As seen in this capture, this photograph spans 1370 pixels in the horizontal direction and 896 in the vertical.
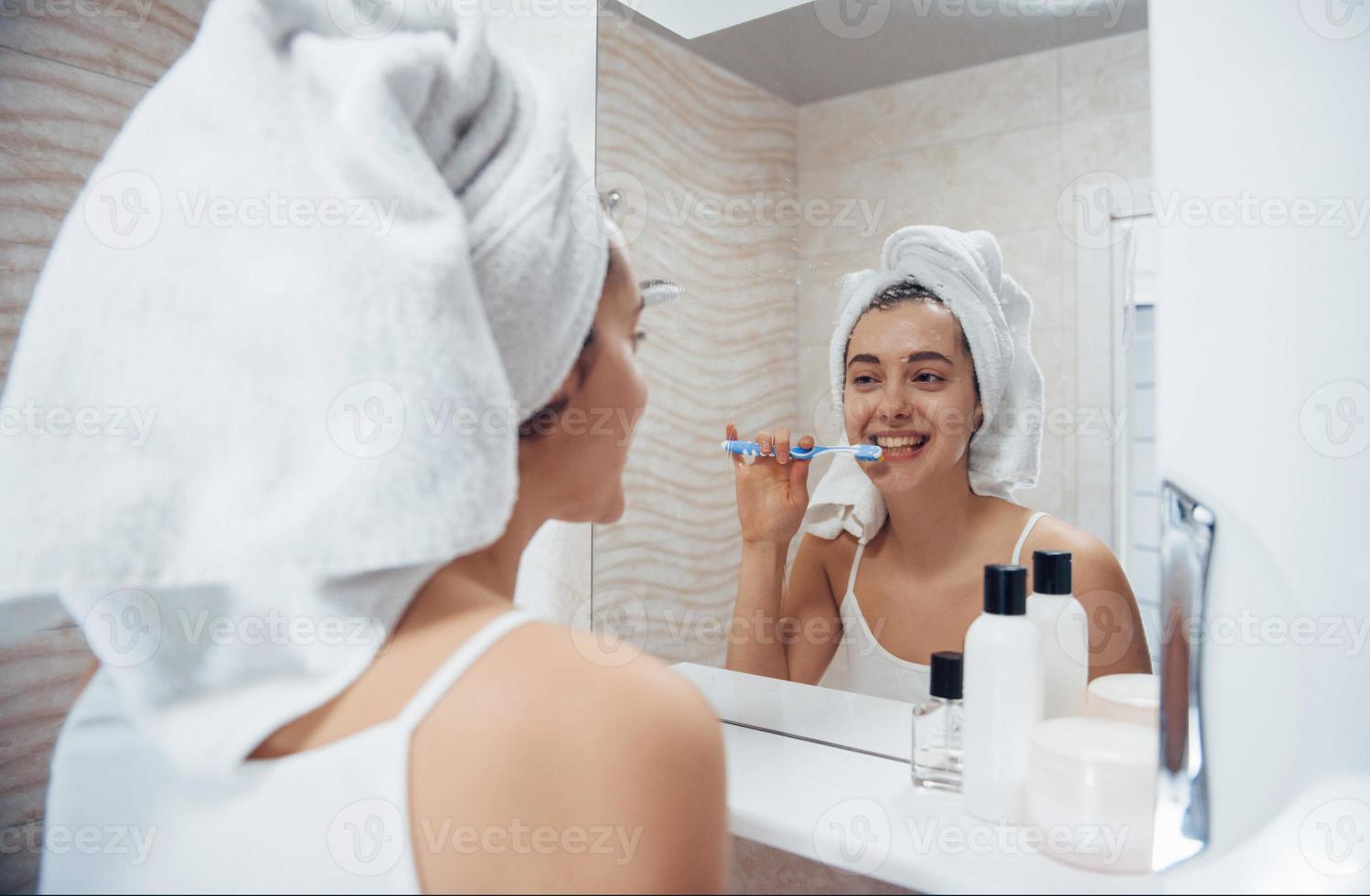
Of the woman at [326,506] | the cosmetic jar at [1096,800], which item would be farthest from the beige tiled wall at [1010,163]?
the woman at [326,506]

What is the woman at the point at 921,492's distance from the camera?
0.78 meters

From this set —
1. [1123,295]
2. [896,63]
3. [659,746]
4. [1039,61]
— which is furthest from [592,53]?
[659,746]

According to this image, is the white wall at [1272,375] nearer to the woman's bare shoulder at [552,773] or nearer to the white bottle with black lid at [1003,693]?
the white bottle with black lid at [1003,693]

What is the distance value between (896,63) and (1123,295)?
303 mm

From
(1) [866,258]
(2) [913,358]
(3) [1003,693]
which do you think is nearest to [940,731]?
(3) [1003,693]

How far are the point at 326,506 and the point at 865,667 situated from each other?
56cm

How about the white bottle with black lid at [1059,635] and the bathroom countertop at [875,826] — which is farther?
the white bottle with black lid at [1059,635]

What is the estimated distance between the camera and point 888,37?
85 cm

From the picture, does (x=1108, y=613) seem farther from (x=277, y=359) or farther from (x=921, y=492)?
(x=277, y=359)

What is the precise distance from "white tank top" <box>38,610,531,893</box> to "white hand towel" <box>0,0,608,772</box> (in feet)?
0.12

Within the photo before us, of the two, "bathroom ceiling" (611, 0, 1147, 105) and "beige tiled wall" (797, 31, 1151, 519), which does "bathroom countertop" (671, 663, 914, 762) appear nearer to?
"beige tiled wall" (797, 31, 1151, 519)

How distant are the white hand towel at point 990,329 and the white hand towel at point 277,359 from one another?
38 centimetres

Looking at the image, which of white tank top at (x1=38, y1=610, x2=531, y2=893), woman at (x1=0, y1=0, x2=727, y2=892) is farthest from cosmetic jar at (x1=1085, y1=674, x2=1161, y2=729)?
white tank top at (x1=38, y1=610, x2=531, y2=893)

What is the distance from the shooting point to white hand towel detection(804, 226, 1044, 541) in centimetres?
78
